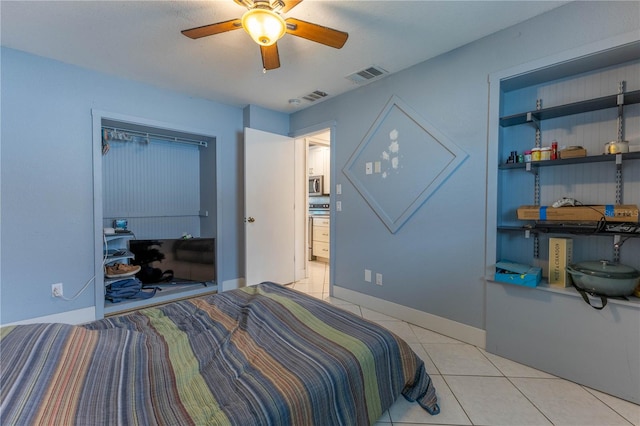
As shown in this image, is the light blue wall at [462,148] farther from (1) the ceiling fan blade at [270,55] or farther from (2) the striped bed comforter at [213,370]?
(1) the ceiling fan blade at [270,55]

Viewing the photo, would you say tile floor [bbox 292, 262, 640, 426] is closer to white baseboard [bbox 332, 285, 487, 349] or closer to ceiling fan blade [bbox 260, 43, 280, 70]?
white baseboard [bbox 332, 285, 487, 349]

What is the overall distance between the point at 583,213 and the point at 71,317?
14.2 feet

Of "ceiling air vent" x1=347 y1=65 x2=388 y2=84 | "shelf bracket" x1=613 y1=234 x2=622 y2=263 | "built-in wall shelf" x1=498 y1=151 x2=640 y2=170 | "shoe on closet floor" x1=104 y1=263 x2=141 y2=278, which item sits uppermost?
"ceiling air vent" x1=347 y1=65 x2=388 y2=84

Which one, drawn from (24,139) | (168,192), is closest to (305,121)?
(168,192)

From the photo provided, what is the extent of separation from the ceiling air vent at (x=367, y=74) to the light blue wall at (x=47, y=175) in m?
2.34

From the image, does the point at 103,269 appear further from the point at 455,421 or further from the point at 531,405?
the point at 531,405

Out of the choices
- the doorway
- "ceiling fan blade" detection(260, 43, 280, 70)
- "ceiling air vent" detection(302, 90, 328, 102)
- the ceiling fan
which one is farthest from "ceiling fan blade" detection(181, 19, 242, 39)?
the doorway

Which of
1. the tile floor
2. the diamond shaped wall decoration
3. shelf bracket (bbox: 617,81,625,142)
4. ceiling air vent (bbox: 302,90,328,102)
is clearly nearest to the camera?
the tile floor

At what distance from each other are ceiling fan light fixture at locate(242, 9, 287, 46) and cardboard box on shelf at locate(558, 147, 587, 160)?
201 centimetres

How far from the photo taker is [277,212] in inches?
149

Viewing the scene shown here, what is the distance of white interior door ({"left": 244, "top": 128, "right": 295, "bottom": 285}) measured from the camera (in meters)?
3.46

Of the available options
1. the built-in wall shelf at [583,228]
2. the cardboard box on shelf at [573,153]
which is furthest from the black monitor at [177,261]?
the cardboard box on shelf at [573,153]

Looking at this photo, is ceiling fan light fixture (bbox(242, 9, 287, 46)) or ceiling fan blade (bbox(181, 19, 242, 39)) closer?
ceiling fan light fixture (bbox(242, 9, 287, 46))

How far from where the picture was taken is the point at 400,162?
8.98 feet
